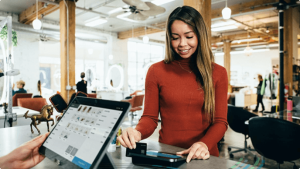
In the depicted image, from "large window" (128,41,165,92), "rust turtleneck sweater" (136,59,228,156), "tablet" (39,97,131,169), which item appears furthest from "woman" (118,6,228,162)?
"large window" (128,41,165,92)

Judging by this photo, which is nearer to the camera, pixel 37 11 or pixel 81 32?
pixel 37 11

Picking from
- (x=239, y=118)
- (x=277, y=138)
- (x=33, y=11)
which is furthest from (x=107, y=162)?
(x=33, y=11)

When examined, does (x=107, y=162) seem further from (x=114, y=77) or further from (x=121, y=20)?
(x=114, y=77)

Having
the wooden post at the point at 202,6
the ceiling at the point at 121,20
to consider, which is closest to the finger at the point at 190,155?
the wooden post at the point at 202,6

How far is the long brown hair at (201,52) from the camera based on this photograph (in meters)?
1.15

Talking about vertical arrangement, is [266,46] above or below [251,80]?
above

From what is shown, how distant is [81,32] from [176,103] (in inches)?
430

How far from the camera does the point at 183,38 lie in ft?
3.79

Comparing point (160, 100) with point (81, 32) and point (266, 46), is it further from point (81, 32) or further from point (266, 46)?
point (266, 46)

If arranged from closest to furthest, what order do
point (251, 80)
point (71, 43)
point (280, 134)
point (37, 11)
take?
point (280, 134) < point (71, 43) < point (37, 11) < point (251, 80)

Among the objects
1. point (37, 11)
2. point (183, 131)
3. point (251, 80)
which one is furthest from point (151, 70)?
point (251, 80)

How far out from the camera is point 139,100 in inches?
278

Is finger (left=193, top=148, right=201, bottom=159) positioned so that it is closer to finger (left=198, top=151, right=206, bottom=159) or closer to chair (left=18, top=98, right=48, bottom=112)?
finger (left=198, top=151, right=206, bottom=159)

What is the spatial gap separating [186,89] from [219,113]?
8.7 inches
